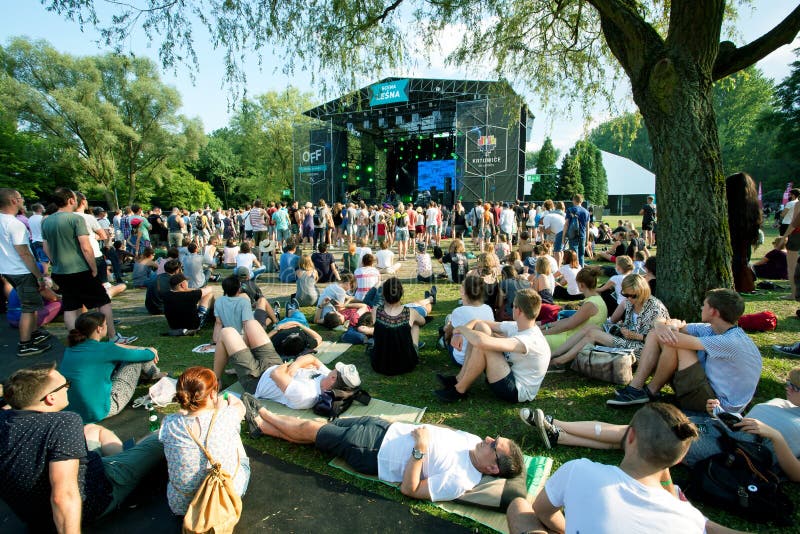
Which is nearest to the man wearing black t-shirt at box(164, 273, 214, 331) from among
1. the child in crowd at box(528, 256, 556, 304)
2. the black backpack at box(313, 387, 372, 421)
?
the black backpack at box(313, 387, 372, 421)

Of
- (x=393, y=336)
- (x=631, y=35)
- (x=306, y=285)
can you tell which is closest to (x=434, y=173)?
(x=306, y=285)

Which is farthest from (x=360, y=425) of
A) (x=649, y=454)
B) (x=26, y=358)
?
(x=26, y=358)

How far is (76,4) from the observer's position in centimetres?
488

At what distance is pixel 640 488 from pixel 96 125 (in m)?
34.5

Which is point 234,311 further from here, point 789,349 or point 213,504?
point 789,349

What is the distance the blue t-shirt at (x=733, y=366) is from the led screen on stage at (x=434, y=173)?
927 inches

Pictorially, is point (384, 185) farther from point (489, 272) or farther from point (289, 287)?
point (489, 272)

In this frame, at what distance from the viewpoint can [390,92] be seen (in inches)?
891

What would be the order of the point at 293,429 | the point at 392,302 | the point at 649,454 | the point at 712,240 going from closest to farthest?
the point at 649,454, the point at 293,429, the point at 392,302, the point at 712,240

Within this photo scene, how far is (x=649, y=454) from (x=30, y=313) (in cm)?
672

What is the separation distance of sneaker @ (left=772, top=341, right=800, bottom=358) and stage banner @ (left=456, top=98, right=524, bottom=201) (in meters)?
17.0

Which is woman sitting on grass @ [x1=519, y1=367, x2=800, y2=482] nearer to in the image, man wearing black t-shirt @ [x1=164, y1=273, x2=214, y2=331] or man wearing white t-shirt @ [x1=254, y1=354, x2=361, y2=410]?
man wearing white t-shirt @ [x1=254, y1=354, x2=361, y2=410]

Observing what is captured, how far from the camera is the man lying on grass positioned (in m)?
2.43

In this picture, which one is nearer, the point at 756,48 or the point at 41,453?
the point at 41,453
